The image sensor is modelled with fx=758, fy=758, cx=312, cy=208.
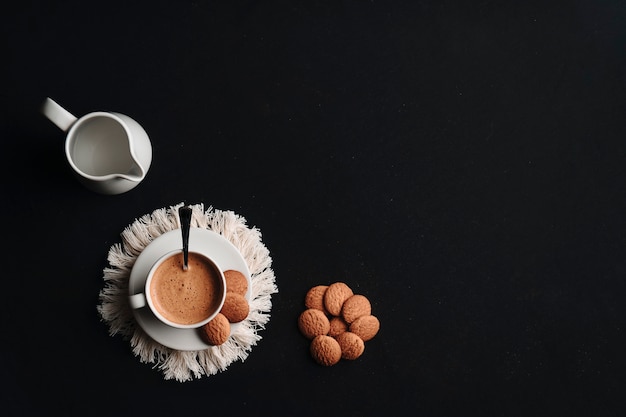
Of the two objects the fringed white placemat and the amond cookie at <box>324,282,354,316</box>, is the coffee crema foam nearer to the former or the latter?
the fringed white placemat

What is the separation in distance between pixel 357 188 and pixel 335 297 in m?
0.22

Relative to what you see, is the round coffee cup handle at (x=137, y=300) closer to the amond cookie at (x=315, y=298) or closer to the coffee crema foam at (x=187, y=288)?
the coffee crema foam at (x=187, y=288)

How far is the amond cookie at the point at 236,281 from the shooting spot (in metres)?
1.37

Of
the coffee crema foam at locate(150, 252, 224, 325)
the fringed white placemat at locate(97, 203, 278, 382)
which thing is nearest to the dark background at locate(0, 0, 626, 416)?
the fringed white placemat at locate(97, 203, 278, 382)

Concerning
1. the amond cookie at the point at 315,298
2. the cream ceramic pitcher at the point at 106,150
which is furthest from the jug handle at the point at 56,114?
the amond cookie at the point at 315,298

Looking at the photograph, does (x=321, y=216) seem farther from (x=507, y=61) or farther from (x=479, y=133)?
(x=507, y=61)

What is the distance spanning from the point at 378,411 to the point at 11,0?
1.07 meters

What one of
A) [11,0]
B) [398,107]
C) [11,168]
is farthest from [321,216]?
[11,0]

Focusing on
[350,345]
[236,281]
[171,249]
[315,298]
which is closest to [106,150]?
[171,249]

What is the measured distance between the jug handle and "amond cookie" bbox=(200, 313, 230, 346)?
1.39 ft

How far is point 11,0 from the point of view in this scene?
146 centimetres

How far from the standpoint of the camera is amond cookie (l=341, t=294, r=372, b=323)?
1441 millimetres

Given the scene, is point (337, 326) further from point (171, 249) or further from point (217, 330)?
point (171, 249)

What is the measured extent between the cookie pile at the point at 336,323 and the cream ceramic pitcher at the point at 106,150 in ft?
1.34
